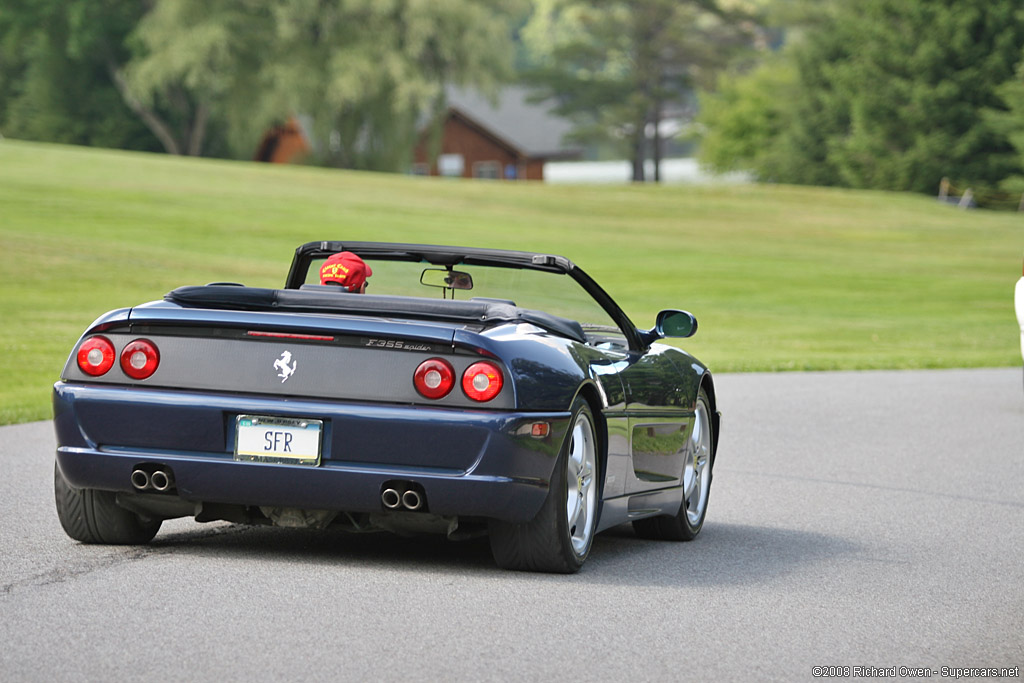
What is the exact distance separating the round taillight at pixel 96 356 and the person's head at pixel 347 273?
132 cm

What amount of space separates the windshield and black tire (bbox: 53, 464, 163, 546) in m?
1.54

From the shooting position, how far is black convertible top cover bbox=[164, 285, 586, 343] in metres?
6.86

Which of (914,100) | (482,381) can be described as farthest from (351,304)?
(914,100)

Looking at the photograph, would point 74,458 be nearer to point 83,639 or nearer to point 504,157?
point 83,639

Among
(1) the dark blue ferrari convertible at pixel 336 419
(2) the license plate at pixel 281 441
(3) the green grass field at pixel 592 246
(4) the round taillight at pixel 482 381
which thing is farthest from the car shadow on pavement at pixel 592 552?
(3) the green grass field at pixel 592 246

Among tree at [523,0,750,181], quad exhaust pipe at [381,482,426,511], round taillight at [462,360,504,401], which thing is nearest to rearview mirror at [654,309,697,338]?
round taillight at [462,360,504,401]

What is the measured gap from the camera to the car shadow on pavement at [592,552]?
23.3 feet

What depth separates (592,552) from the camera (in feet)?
25.7

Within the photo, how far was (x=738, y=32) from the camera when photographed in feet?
315

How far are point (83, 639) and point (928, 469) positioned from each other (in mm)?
7193

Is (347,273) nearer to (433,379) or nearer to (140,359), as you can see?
(140,359)

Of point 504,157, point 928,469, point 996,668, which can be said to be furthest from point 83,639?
point 504,157

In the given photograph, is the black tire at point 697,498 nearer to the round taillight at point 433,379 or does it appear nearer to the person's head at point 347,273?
the person's head at point 347,273

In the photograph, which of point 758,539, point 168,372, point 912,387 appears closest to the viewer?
point 168,372
